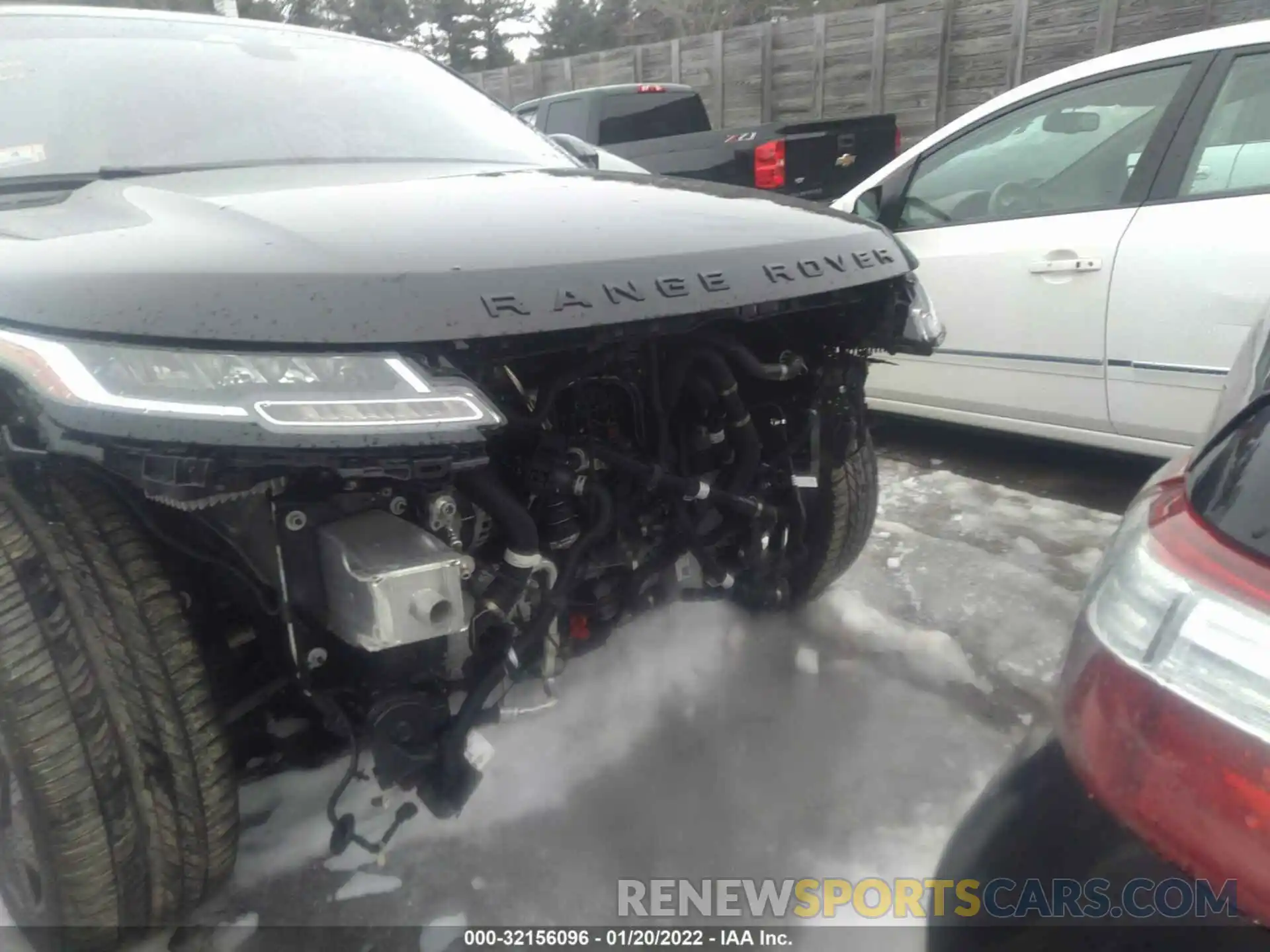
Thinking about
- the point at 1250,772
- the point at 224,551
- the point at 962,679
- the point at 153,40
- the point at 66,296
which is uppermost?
the point at 153,40

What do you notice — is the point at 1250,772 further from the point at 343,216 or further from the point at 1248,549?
the point at 343,216

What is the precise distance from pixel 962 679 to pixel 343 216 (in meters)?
1.96

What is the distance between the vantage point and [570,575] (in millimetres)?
1808

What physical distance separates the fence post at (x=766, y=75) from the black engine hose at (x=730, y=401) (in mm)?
11919

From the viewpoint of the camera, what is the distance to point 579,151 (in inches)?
120

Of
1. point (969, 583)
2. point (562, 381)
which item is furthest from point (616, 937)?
point (969, 583)

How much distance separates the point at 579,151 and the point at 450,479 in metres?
1.90

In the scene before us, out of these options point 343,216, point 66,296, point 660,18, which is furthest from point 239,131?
point 660,18

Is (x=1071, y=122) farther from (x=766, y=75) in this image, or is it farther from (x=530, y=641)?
(x=766, y=75)

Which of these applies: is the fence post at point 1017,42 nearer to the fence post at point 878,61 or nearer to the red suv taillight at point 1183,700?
the fence post at point 878,61

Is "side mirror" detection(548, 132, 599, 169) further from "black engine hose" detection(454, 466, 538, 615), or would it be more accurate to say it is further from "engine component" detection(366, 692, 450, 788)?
"engine component" detection(366, 692, 450, 788)

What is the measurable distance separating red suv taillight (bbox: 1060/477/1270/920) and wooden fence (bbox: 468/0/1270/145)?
9.82 m

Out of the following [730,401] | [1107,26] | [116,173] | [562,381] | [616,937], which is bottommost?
[616,937]

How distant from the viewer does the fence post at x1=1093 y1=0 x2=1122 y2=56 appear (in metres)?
9.31
